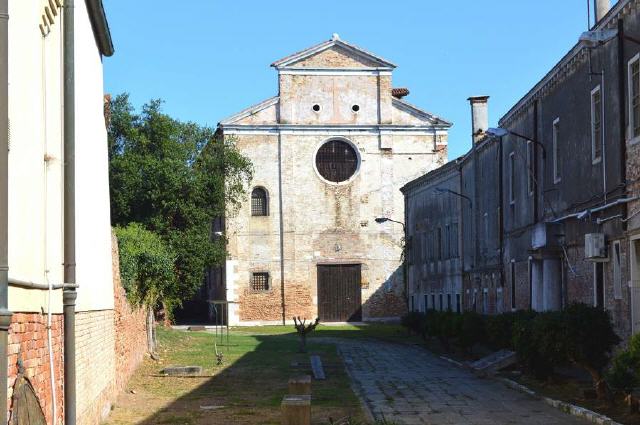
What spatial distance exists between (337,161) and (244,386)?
106 ft

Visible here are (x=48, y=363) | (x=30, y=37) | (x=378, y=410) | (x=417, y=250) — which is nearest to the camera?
(x=30, y=37)

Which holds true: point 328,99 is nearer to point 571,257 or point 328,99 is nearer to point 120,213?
point 120,213

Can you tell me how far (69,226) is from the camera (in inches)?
405

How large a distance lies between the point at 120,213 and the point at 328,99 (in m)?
16.8

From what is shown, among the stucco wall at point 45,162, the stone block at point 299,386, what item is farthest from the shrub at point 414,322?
the stucco wall at point 45,162

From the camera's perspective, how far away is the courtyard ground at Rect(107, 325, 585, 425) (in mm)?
16125

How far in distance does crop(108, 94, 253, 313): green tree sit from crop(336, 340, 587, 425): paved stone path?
1171cm

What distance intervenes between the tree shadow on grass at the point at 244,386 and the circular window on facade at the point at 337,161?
61.8 feet

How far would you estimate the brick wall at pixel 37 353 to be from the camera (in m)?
7.58

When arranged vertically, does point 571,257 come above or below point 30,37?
below

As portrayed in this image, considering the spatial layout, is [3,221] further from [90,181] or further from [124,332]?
[124,332]

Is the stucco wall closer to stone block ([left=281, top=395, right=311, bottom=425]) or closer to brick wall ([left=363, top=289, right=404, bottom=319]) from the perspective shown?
stone block ([left=281, top=395, right=311, bottom=425])

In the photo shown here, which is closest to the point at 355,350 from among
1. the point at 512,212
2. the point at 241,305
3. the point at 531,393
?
the point at 512,212

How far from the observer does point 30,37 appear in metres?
8.80
